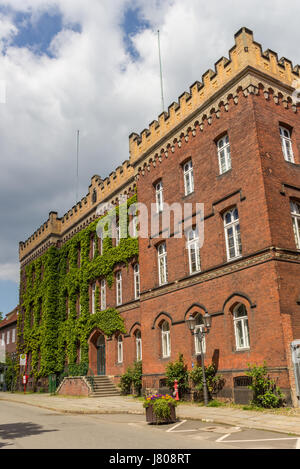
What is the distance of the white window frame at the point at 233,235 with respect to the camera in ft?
53.8

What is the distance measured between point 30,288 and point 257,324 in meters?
27.4

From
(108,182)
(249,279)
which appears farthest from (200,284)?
(108,182)

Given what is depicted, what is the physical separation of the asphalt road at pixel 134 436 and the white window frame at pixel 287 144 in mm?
10691

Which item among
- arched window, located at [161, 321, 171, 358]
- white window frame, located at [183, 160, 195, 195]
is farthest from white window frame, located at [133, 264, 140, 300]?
white window frame, located at [183, 160, 195, 195]

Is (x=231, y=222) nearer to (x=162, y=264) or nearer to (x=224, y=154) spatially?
(x=224, y=154)

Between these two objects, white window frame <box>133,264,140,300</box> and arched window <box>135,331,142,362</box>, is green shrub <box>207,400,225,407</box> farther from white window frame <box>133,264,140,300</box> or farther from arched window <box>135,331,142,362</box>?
white window frame <box>133,264,140,300</box>

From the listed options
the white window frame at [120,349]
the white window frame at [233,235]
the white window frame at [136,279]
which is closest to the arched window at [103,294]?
the white window frame at [120,349]

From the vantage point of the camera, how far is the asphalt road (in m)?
8.53

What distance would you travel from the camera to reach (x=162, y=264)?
67.9 feet

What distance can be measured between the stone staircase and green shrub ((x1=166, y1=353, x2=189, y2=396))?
690 centimetres

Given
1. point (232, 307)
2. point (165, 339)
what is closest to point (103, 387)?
→ point (165, 339)

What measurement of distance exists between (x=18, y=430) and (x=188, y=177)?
12767 millimetres

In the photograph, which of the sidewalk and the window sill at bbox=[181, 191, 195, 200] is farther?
the window sill at bbox=[181, 191, 195, 200]

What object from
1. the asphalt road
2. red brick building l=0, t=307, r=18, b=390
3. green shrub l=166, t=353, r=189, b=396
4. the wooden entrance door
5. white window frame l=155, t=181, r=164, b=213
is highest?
white window frame l=155, t=181, r=164, b=213
